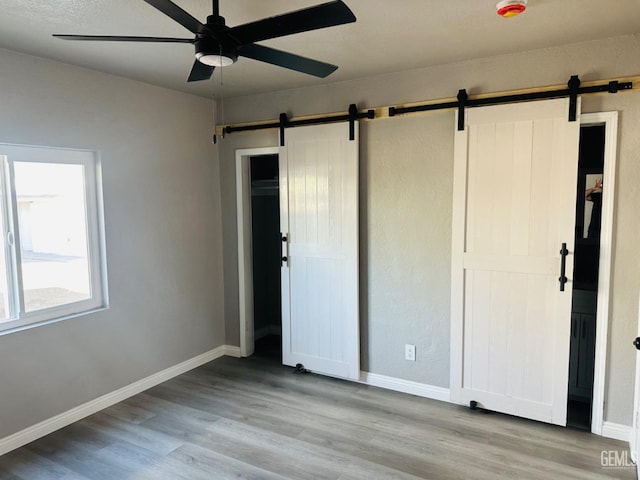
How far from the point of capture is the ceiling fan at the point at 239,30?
151 cm

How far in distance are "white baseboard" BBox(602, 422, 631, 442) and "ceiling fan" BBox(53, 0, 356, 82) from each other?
296 centimetres

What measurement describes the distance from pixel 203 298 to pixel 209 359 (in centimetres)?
61

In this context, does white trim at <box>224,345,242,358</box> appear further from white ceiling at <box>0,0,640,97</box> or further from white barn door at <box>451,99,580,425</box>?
white ceiling at <box>0,0,640,97</box>

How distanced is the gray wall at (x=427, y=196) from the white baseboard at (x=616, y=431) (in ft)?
0.14

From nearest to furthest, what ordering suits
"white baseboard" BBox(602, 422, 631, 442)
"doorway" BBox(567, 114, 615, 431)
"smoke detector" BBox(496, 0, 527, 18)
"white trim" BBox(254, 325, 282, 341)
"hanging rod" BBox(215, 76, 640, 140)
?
"smoke detector" BBox(496, 0, 527, 18), "hanging rod" BBox(215, 76, 640, 140), "white baseboard" BBox(602, 422, 631, 442), "doorway" BBox(567, 114, 615, 431), "white trim" BBox(254, 325, 282, 341)

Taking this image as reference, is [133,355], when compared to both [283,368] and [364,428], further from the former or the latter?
[364,428]

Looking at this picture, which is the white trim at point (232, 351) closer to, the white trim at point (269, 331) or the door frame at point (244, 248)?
the door frame at point (244, 248)

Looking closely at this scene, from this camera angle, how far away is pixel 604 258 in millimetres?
2770

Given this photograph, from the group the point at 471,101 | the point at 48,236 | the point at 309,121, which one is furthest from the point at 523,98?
the point at 48,236

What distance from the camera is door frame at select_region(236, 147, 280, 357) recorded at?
418 centimetres

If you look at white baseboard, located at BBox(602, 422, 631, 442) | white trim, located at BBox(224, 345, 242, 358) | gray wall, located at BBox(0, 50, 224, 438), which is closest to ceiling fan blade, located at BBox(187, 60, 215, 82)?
gray wall, located at BBox(0, 50, 224, 438)

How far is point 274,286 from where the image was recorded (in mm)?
5066

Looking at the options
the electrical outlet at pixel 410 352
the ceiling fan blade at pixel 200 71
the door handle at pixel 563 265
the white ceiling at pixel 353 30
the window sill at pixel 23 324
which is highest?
the white ceiling at pixel 353 30

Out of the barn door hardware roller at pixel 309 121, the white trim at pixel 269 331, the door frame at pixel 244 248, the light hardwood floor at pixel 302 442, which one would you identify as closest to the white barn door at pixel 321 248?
the barn door hardware roller at pixel 309 121
